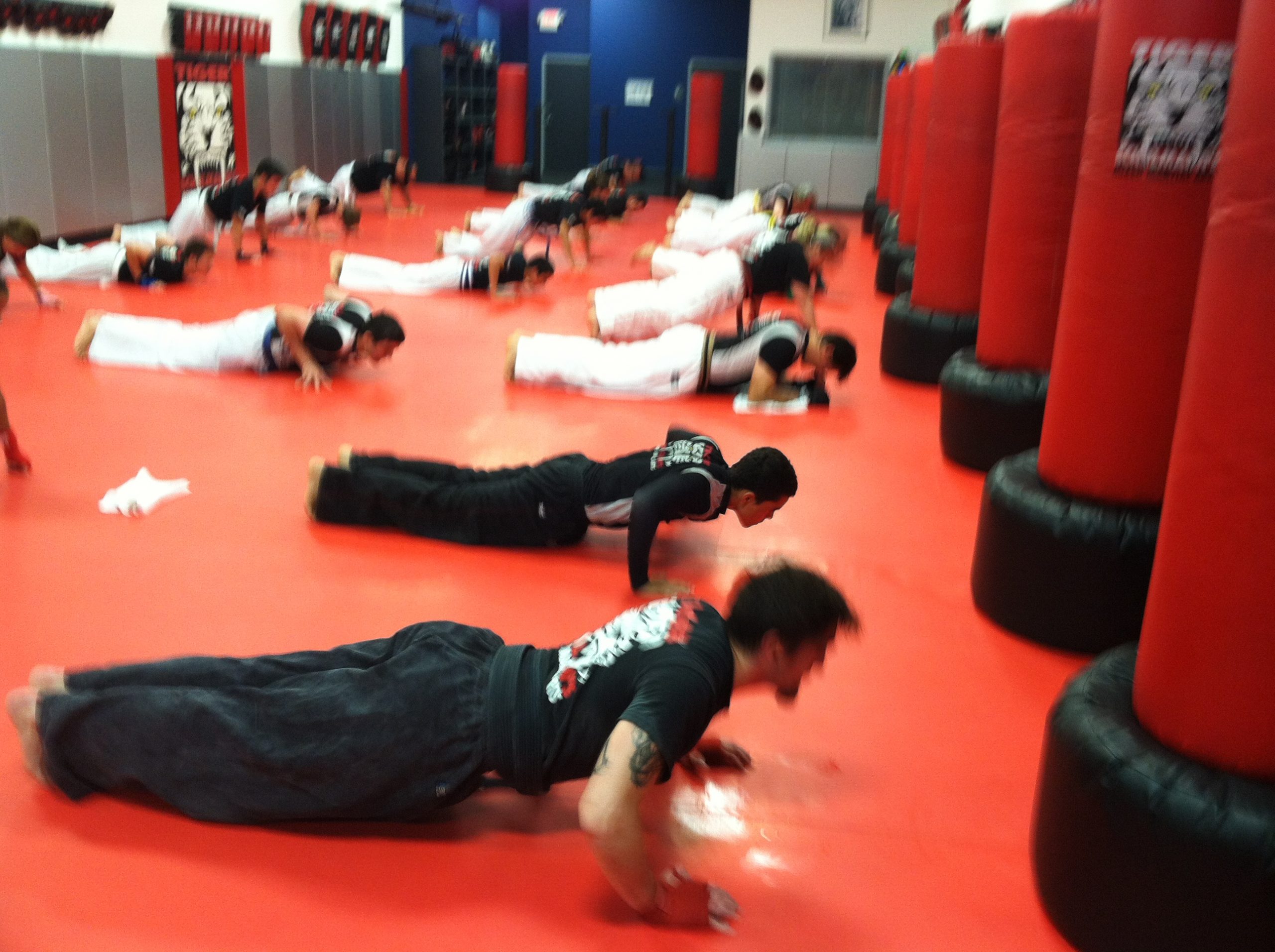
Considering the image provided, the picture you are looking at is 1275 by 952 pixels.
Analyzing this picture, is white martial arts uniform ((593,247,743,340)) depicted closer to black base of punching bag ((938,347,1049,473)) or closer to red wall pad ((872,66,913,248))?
black base of punching bag ((938,347,1049,473))

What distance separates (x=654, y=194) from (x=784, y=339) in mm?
13597

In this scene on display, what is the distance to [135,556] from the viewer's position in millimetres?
3582

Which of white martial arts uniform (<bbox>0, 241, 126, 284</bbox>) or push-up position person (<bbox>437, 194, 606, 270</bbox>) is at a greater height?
push-up position person (<bbox>437, 194, 606, 270</bbox>)

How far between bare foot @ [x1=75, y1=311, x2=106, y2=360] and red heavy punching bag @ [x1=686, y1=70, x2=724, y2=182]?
11.7 metres

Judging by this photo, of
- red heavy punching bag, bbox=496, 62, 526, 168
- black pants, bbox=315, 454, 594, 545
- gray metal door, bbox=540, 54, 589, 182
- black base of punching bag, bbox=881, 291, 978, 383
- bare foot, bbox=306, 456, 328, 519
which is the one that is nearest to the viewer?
black pants, bbox=315, 454, 594, 545

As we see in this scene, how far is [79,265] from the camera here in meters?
8.39

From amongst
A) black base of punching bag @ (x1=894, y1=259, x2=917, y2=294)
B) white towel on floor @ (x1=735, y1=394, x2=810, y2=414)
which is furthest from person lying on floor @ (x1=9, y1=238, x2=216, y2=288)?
black base of punching bag @ (x1=894, y1=259, x2=917, y2=294)

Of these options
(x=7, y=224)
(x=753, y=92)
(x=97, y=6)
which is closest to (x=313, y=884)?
(x=7, y=224)

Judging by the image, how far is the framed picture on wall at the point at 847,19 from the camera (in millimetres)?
14984

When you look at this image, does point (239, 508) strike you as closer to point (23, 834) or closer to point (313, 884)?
point (23, 834)

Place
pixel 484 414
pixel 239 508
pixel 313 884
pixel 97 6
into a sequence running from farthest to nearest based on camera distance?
pixel 97 6, pixel 484 414, pixel 239 508, pixel 313 884

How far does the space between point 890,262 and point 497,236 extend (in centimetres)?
340

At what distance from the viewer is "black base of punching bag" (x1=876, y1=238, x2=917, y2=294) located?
345 inches

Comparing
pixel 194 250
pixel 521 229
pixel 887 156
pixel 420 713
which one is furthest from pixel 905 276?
pixel 420 713
